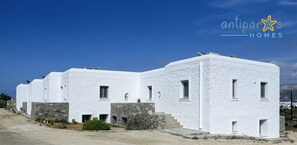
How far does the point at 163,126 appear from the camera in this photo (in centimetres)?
1794

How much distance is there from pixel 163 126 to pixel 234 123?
13.4 ft

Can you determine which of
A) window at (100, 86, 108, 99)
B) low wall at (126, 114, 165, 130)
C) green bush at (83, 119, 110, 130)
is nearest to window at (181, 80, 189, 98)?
low wall at (126, 114, 165, 130)

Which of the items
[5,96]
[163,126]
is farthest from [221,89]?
[5,96]

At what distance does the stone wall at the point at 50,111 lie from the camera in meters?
21.9

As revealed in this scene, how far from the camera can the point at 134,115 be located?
64.9 feet

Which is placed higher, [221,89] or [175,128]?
[221,89]

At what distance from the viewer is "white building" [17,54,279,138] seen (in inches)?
677

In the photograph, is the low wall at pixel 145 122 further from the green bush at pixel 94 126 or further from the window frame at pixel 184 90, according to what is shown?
the green bush at pixel 94 126

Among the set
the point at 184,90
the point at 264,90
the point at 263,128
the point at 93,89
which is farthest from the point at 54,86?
the point at 263,128

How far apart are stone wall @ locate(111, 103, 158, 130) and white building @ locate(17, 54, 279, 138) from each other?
2.68 feet

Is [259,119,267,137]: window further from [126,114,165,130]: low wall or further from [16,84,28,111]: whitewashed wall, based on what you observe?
[16,84,28,111]: whitewashed wall

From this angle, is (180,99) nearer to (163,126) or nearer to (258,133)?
(163,126)

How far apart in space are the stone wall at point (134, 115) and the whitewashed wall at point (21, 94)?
2004 centimetres

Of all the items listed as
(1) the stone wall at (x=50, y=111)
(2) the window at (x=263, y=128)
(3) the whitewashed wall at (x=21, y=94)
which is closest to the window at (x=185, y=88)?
(2) the window at (x=263, y=128)
